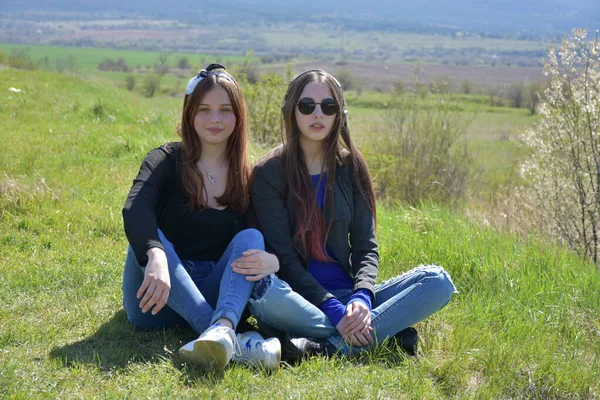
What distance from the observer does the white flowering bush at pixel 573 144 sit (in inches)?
316

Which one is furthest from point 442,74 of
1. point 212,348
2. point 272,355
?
point 212,348

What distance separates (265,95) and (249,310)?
8.83 m

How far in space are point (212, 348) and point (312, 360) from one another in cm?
56

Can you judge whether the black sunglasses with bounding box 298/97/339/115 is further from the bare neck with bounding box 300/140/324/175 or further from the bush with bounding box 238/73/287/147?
the bush with bounding box 238/73/287/147

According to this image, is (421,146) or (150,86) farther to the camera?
(150,86)

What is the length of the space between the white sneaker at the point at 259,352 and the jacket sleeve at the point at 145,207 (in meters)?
0.64

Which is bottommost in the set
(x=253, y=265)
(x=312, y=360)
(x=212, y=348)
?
(x=312, y=360)

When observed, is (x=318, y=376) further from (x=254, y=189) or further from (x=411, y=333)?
(x=254, y=189)

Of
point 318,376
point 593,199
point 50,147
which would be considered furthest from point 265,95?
point 318,376

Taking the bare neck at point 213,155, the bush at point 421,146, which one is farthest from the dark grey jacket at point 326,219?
the bush at point 421,146

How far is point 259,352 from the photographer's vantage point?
10.8 feet

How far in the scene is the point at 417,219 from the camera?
6.15 meters

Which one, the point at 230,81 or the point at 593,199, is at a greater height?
the point at 230,81

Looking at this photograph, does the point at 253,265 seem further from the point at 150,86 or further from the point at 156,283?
the point at 150,86
